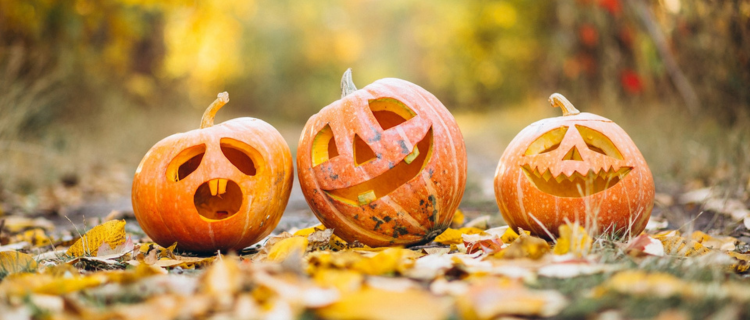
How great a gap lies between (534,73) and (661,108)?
26.0 feet

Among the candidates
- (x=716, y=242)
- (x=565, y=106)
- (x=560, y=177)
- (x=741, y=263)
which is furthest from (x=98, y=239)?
(x=716, y=242)

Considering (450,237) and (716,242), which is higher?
(450,237)

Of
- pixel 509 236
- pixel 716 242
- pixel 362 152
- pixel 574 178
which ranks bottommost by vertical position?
pixel 716 242

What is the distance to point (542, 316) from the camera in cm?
116

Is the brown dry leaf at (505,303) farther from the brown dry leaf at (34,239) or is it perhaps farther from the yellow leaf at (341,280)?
the brown dry leaf at (34,239)

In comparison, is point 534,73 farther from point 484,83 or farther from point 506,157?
point 506,157

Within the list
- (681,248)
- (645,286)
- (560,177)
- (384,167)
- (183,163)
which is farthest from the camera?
(183,163)

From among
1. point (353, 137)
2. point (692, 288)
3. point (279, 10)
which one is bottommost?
point (692, 288)

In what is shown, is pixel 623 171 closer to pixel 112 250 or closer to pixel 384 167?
pixel 384 167

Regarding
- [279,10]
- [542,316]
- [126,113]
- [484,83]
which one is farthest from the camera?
[279,10]

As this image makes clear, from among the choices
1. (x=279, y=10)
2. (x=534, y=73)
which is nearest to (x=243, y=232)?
(x=534, y=73)

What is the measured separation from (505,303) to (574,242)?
24.8 inches

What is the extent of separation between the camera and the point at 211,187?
236cm

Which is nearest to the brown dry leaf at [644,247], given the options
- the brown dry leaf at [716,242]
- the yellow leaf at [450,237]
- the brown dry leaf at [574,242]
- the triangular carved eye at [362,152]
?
the brown dry leaf at [574,242]
